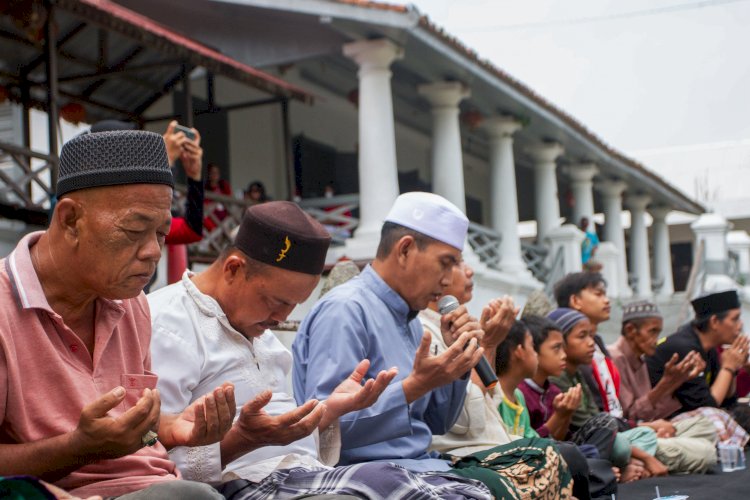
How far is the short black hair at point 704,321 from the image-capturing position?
8.46m

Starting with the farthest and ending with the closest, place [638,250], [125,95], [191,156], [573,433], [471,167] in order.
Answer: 1. [638,250]
2. [471,167]
3. [125,95]
4. [573,433]
5. [191,156]

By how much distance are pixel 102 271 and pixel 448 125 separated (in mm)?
10815

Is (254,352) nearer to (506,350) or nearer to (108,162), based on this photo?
(108,162)

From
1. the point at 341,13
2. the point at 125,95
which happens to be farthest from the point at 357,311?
the point at 125,95

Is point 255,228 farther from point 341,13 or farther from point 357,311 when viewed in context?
point 341,13

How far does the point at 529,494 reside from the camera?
4.21m

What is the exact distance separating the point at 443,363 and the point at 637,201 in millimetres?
19416

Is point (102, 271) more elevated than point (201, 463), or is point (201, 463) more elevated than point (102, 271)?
point (102, 271)

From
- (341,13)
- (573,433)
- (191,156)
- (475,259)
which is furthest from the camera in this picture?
(475,259)

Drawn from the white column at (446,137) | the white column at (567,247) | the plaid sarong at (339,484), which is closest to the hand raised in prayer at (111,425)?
Result: the plaid sarong at (339,484)

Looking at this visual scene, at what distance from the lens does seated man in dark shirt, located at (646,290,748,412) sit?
820cm

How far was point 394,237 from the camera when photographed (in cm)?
443

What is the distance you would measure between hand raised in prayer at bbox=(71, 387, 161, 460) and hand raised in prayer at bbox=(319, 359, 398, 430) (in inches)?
39.4

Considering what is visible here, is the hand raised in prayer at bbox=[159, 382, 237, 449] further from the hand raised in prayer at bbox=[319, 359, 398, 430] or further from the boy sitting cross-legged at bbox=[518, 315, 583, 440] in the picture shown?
the boy sitting cross-legged at bbox=[518, 315, 583, 440]
